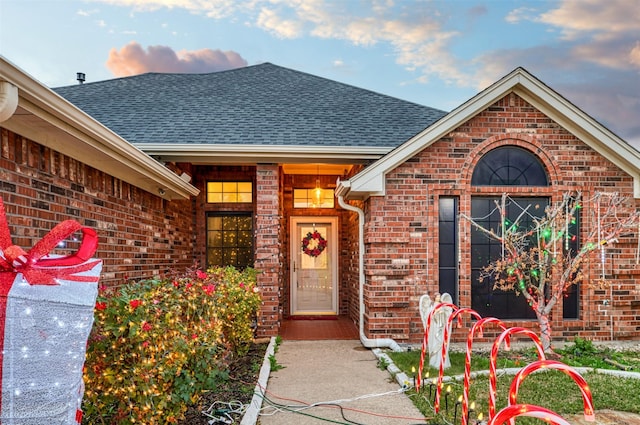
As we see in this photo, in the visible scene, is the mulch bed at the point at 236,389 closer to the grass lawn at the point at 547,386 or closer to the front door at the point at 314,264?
the grass lawn at the point at 547,386

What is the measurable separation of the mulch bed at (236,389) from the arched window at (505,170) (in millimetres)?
4707

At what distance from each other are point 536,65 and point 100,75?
31593 mm

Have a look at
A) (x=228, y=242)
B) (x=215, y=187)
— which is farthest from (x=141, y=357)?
(x=215, y=187)

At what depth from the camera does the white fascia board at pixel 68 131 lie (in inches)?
122

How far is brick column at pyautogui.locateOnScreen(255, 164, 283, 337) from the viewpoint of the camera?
809 centimetres

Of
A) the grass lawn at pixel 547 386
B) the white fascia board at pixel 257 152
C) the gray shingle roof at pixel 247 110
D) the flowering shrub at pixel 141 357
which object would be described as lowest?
the grass lawn at pixel 547 386

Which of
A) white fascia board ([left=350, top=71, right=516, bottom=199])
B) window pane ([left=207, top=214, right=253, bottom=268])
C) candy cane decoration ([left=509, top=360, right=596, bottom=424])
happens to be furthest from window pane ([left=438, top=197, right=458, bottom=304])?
candy cane decoration ([left=509, top=360, right=596, bottom=424])

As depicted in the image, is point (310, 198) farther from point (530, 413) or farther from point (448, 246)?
point (530, 413)

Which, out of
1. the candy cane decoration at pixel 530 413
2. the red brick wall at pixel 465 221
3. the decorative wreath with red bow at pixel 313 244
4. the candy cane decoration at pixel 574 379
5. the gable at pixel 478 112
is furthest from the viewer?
the decorative wreath with red bow at pixel 313 244

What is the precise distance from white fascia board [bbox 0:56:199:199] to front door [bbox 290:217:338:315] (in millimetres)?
5424

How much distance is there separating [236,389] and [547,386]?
3.64 m

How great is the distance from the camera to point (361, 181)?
7.18 meters

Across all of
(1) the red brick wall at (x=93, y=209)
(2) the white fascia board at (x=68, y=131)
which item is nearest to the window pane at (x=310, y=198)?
(1) the red brick wall at (x=93, y=209)

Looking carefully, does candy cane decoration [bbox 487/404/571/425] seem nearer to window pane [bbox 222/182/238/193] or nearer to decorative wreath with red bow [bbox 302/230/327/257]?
window pane [bbox 222/182/238/193]
